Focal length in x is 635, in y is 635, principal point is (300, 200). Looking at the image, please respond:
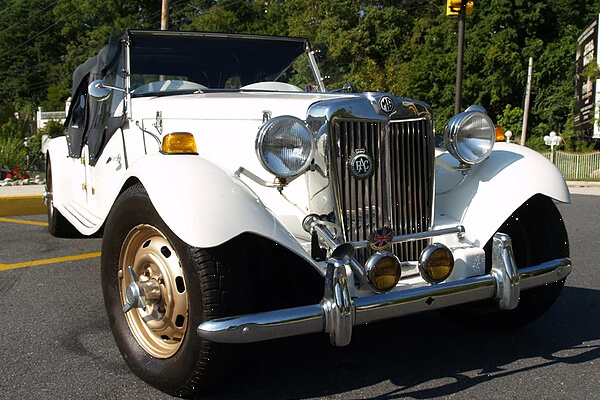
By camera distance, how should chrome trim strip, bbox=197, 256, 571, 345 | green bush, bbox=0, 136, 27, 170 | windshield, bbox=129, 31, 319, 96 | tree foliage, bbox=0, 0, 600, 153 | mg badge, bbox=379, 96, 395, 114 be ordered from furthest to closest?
tree foliage, bbox=0, 0, 600, 153, green bush, bbox=0, 136, 27, 170, windshield, bbox=129, 31, 319, 96, mg badge, bbox=379, 96, 395, 114, chrome trim strip, bbox=197, 256, 571, 345

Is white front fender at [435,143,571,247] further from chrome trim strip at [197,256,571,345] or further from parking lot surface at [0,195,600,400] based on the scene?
parking lot surface at [0,195,600,400]

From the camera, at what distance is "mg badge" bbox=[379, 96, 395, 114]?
310 centimetres

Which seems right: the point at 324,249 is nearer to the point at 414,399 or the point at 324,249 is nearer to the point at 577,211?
the point at 414,399

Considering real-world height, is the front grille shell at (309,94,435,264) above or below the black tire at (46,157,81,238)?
above

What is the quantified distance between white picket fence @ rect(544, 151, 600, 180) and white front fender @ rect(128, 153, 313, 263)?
1998cm

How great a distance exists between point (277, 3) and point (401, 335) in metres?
47.4

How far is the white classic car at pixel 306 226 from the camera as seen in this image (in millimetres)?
2629

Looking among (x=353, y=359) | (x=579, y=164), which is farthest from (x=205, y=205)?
(x=579, y=164)

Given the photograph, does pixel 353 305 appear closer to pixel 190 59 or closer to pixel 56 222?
pixel 190 59

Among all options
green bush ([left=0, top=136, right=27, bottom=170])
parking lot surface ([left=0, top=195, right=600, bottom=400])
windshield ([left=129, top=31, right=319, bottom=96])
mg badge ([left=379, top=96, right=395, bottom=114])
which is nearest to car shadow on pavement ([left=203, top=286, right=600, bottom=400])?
parking lot surface ([left=0, top=195, right=600, bottom=400])

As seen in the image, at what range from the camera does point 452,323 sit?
3.98 m

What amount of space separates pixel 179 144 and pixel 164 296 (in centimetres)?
77

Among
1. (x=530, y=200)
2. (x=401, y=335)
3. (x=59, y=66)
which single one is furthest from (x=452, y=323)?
(x=59, y=66)

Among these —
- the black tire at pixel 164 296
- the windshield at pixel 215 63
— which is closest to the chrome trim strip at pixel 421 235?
the black tire at pixel 164 296
